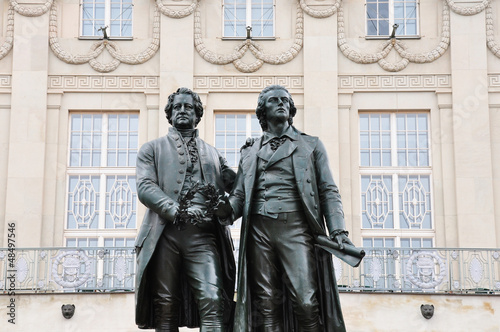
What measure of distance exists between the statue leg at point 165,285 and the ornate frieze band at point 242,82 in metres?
15.7

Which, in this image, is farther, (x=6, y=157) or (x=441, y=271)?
(x=6, y=157)

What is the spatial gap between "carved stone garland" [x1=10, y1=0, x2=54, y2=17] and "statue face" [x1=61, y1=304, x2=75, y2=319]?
761 cm

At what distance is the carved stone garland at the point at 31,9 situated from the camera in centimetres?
2480

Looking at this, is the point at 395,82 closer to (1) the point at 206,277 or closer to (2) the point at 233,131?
(2) the point at 233,131

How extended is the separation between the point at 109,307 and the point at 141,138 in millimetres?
5196

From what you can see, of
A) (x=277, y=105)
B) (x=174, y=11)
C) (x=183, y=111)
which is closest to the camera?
(x=277, y=105)

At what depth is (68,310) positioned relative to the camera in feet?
65.7

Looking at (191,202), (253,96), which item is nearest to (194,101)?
(191,202)

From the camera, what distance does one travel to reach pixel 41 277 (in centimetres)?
2136

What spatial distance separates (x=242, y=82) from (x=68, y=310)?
704cm

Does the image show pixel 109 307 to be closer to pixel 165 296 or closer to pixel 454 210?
pixel 454 210

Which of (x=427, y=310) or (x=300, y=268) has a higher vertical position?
(x=300, y=268)

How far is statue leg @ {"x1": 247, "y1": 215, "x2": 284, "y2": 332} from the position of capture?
349 inches

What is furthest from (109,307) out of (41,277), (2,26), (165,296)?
(165,296)
